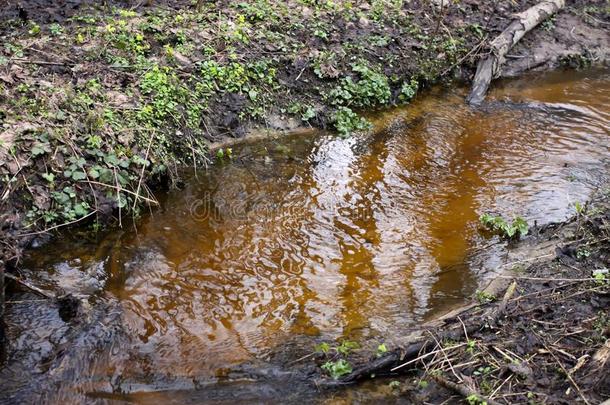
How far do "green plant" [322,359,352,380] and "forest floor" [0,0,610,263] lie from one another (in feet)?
9.32

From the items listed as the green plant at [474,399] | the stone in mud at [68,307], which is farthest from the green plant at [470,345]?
the stone in mud at [68,307]

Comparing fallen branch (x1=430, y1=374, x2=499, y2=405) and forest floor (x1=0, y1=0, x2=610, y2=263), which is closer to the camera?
fallen branch (x1=430, y1=374, x2=499, y2=405)

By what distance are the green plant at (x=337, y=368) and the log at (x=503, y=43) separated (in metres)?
→ 6.75

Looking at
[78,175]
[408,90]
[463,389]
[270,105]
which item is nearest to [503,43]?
[408,90]

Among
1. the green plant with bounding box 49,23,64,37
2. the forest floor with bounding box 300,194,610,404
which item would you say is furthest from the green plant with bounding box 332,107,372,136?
the green plant with bounding box 49,23,64,37

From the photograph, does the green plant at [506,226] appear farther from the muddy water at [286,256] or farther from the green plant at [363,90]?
the green plant at [363,90]

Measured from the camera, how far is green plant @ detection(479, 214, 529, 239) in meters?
6.12

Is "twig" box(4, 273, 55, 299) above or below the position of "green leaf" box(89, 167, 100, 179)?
below

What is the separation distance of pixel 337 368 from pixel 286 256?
1735 millimetres

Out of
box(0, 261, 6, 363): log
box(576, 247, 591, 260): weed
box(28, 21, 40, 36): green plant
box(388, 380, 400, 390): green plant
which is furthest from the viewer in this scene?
box(28, 21, 40, 36): green plant

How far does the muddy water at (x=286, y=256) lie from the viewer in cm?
442

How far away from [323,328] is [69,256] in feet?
8.78

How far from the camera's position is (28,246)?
5496mm

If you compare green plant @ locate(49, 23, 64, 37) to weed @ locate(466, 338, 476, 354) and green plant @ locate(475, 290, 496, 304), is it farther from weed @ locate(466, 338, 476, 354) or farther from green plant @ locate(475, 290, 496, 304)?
weed @ locate(466, 338, 476, 354)
